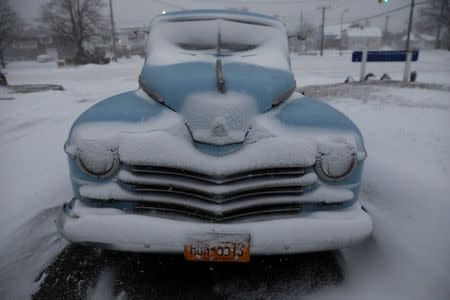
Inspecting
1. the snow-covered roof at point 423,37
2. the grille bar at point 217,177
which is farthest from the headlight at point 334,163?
the snow-covered roof at point 423,37

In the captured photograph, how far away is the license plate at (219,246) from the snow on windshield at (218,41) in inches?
80.0

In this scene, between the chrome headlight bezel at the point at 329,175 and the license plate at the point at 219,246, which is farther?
the chrome headlight bezel at the point at 329,175

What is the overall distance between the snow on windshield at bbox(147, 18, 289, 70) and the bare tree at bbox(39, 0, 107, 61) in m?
41.8

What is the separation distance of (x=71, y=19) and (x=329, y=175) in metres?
46.3

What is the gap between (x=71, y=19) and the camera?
1638 inches

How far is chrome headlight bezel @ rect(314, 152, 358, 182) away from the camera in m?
2.18

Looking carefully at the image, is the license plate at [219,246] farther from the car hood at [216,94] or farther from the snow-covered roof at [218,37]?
the snow-covered roof at [218,37]

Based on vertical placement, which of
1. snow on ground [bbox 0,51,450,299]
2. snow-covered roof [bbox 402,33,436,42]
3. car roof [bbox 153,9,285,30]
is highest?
snow-covered roof [bbox 402,33,436,42]

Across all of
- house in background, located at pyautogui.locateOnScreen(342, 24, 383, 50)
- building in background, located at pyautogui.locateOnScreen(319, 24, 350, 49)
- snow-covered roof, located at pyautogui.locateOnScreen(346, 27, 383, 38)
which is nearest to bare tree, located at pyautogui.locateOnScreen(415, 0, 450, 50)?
house in background, located at pyautogui.locateOnScreen(342, 24, 383, 50)

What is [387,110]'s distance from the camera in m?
7.04

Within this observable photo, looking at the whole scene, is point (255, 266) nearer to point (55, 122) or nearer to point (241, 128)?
point (241, 128)

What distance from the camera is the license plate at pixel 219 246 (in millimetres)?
1990

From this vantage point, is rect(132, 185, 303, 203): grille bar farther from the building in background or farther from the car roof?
the building in background

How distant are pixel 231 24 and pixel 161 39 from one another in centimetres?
79
